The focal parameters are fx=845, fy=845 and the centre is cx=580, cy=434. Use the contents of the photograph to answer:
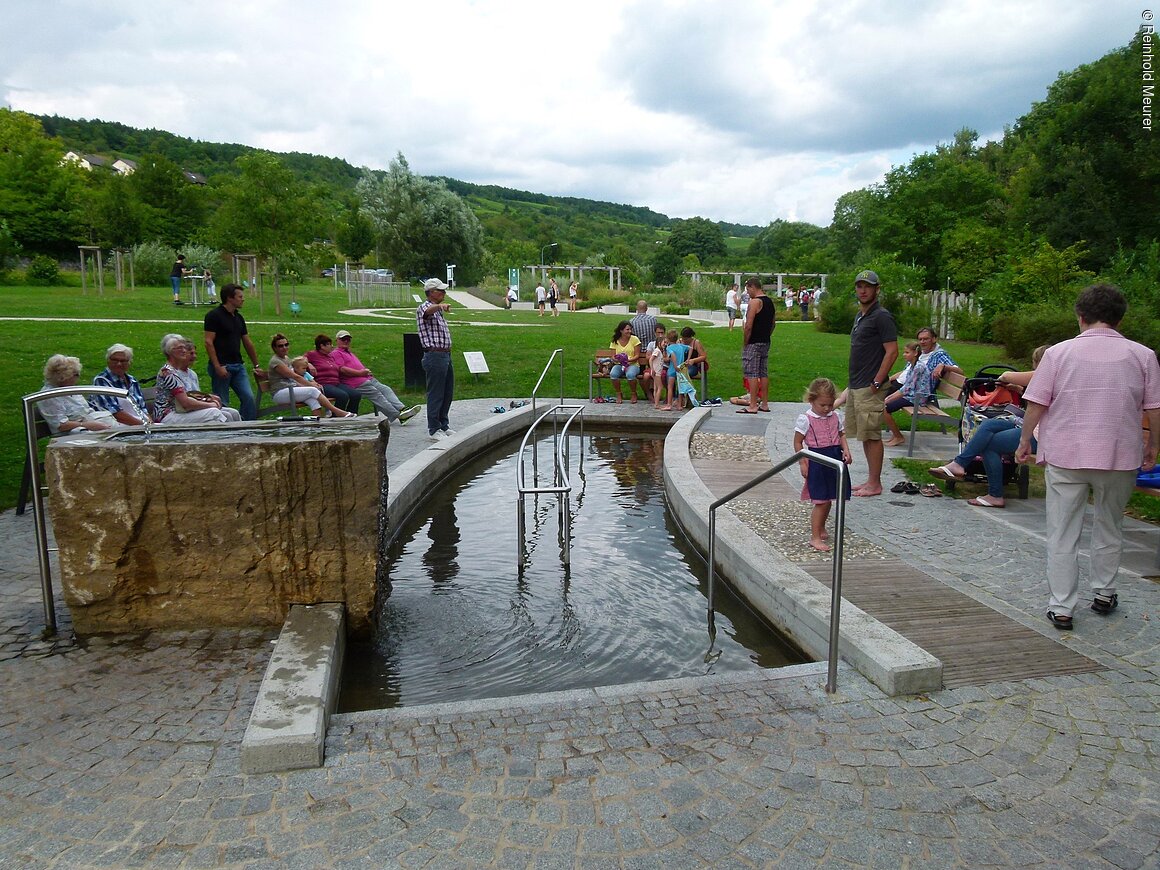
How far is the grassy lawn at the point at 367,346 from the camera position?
44.2 feet

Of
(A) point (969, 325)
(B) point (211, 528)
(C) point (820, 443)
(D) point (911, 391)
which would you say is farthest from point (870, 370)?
(A) point (969, 325)

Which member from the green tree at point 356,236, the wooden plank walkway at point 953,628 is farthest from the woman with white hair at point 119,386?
the green tree at point 356,236

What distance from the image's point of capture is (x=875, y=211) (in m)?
50.7

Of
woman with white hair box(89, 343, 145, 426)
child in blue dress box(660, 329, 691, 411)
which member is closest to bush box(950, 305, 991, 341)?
child in blue dress box(660, 329, 691, 411)

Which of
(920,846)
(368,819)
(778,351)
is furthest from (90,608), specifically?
(778,351)

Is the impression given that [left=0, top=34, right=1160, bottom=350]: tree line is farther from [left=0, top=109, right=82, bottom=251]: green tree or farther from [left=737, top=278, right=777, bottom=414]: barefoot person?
[left=737, top=278, right=777, bottom=414]: barefoot person

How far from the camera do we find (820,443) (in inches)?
235

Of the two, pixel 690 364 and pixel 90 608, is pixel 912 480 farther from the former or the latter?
pixel 90 608

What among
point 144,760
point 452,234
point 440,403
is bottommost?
point 144,760

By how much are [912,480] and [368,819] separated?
659 cm

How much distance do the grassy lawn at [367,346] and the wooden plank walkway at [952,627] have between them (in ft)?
22.2

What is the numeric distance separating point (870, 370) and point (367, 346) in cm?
1279

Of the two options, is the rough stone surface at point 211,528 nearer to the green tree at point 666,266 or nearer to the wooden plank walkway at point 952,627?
the wooden plank walkway at point 952,627

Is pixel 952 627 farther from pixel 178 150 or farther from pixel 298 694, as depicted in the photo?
pixel 178 150
